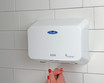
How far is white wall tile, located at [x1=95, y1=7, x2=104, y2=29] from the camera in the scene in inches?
41.6

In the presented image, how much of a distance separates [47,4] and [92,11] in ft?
0.85

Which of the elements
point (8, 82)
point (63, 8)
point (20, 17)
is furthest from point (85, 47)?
point (8, 82)

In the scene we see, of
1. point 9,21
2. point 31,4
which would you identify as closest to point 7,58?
point 9,21

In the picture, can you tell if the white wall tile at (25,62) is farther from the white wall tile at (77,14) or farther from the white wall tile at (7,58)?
the white wall tile at (77,14)

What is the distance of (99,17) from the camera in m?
1.06

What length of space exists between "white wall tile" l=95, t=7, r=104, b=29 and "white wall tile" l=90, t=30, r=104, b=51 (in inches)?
1.2

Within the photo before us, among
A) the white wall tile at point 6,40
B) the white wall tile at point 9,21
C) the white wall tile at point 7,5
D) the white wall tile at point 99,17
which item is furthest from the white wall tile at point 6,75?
the white wall tile at point 99,17

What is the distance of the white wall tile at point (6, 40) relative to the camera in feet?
4.11

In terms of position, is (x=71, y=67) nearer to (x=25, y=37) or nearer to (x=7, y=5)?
(x=25, y=37)

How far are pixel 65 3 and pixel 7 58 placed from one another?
1.62ft

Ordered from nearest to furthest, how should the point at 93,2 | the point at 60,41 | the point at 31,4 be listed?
the point at 60,41 < the point at 93,2 < the point at 31,4

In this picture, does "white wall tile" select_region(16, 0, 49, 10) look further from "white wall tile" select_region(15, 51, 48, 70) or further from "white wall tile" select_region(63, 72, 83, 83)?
"white wall tile" select_region(63, 72, 83, 83)

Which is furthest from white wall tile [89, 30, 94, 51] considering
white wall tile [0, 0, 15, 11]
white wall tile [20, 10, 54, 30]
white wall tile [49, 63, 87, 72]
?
white wall tile [0, 0, 15, 11]

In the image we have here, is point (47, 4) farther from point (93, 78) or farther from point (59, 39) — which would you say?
point (93, 78)
